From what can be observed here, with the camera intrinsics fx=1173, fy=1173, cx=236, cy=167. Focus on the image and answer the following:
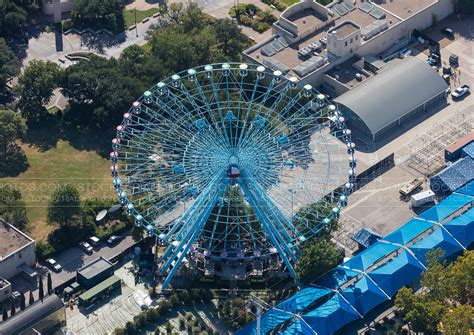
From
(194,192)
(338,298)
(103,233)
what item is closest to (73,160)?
(103,233)

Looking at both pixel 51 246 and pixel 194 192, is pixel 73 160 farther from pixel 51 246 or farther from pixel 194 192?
pixel 194 192

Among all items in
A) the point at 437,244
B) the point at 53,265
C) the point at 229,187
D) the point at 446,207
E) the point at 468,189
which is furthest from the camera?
the point at 468,189

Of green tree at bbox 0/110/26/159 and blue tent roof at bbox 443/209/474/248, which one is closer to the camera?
blue tent roof at bbox 443/209/474/248

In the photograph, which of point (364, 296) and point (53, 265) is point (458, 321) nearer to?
point (364, 296)

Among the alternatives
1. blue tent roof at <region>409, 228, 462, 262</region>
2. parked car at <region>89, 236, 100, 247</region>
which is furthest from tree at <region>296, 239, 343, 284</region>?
parked car at <region>89, 236, 100, 247</region>

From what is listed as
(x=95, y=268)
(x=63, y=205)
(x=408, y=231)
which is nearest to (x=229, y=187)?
(x=95, y=268)

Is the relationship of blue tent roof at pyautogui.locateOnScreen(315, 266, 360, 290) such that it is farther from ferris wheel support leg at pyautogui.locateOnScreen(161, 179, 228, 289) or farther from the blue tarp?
the blue tarp
